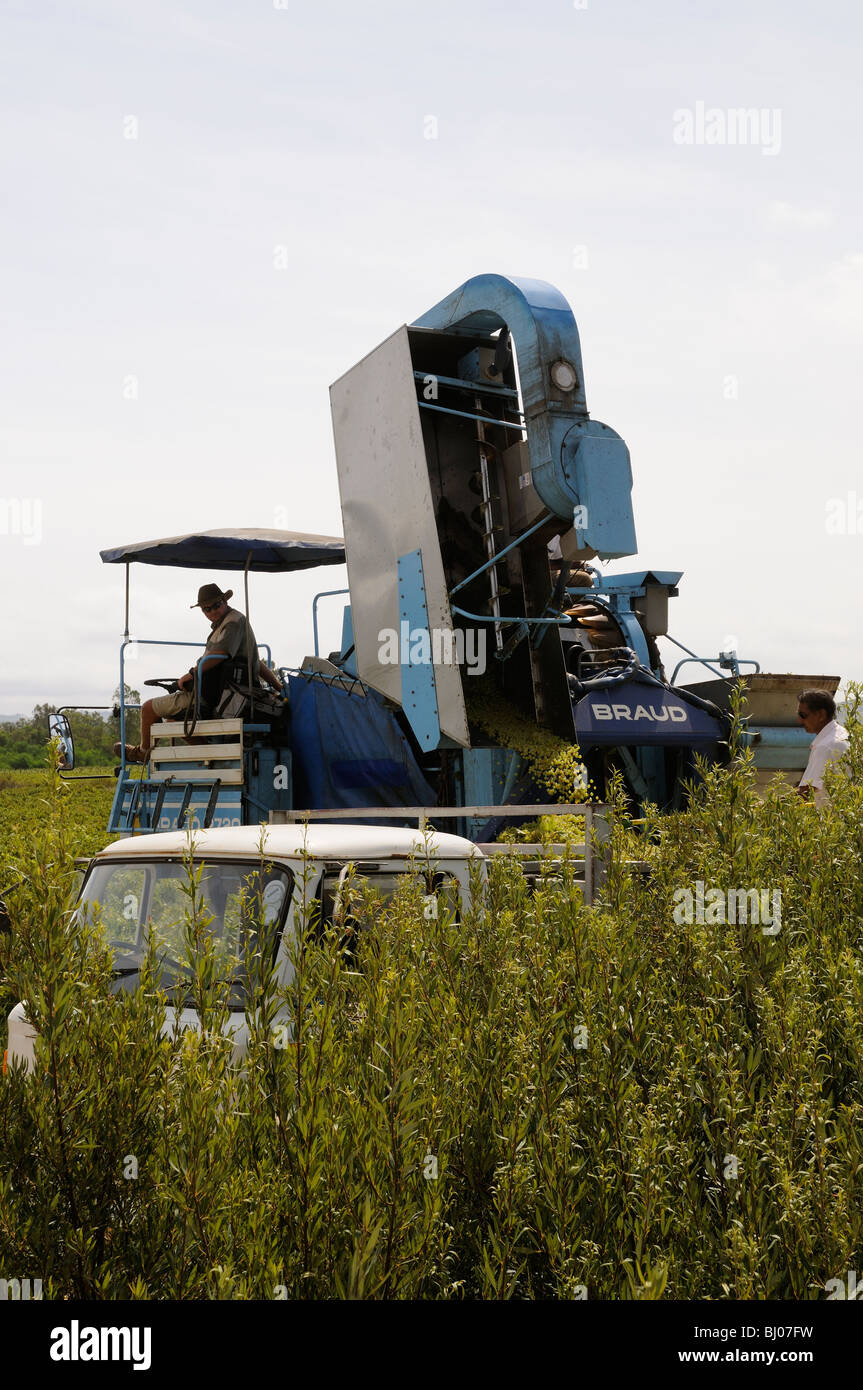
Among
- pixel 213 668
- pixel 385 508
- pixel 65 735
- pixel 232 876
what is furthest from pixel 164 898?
pixel 65 735

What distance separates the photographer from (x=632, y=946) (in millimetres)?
3197

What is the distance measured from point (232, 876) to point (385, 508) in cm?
558

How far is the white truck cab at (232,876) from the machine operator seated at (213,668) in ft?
17.5

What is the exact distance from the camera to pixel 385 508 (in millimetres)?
9289

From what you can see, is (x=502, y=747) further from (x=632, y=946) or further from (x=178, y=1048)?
(x=178, y=1048)

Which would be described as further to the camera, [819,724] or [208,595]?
[208,595]

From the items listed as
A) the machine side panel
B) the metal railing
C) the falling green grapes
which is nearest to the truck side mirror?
the machine side panel

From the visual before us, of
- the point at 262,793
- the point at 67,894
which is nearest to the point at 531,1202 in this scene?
the point at 67,894

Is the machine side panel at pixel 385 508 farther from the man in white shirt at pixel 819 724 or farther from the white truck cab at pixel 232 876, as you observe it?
the white truck cab at pixel 232 876

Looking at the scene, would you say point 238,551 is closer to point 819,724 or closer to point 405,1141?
point 819,724

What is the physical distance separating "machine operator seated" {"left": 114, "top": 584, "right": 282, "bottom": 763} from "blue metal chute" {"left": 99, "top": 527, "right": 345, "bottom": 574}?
42 centimetres

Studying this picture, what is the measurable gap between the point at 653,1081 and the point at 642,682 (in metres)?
7.23

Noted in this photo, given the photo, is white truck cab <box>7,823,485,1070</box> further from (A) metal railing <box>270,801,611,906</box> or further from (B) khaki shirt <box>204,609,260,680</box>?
(B) khaki shirt <box>204,609,260,680</box>
